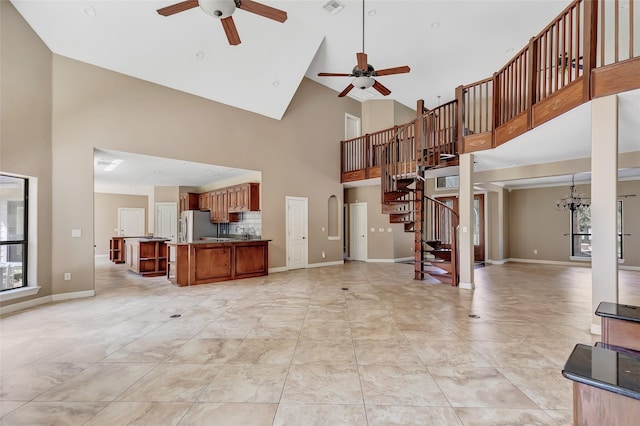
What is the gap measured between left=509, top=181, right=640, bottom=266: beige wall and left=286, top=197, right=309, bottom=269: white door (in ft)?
23.5

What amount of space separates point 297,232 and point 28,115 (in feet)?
18.3

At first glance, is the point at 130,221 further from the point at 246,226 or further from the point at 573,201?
the point at 573,201

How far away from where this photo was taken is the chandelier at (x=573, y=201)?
836cm

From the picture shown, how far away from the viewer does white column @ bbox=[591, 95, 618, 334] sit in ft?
10.0

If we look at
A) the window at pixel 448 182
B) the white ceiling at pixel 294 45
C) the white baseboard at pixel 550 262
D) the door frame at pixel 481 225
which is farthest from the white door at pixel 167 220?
the white baseboard at pixel 550 262

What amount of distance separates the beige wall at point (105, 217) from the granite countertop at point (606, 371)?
1396 centimetres

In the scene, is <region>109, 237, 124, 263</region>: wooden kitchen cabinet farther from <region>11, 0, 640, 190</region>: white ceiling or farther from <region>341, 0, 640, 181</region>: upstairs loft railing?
<region>341, 0, 640, 181</region>: upstairs loft railing

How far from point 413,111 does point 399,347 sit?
9.20 metres

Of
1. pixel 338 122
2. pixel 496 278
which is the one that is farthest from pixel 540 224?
pixel 338 122

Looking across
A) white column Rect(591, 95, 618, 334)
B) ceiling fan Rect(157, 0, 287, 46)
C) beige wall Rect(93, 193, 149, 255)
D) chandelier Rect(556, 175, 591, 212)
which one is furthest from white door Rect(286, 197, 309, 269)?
beige wall Rect(93, 193, 149, 255)

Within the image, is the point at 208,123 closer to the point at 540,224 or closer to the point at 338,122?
the point at 338,122

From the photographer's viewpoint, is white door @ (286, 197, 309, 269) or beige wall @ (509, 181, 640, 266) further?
beige wall @ (509, 181, 640, 266)

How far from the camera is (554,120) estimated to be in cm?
366

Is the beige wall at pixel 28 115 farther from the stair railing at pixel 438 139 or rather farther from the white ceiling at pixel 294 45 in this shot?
the stair railing at pixel 438 139
